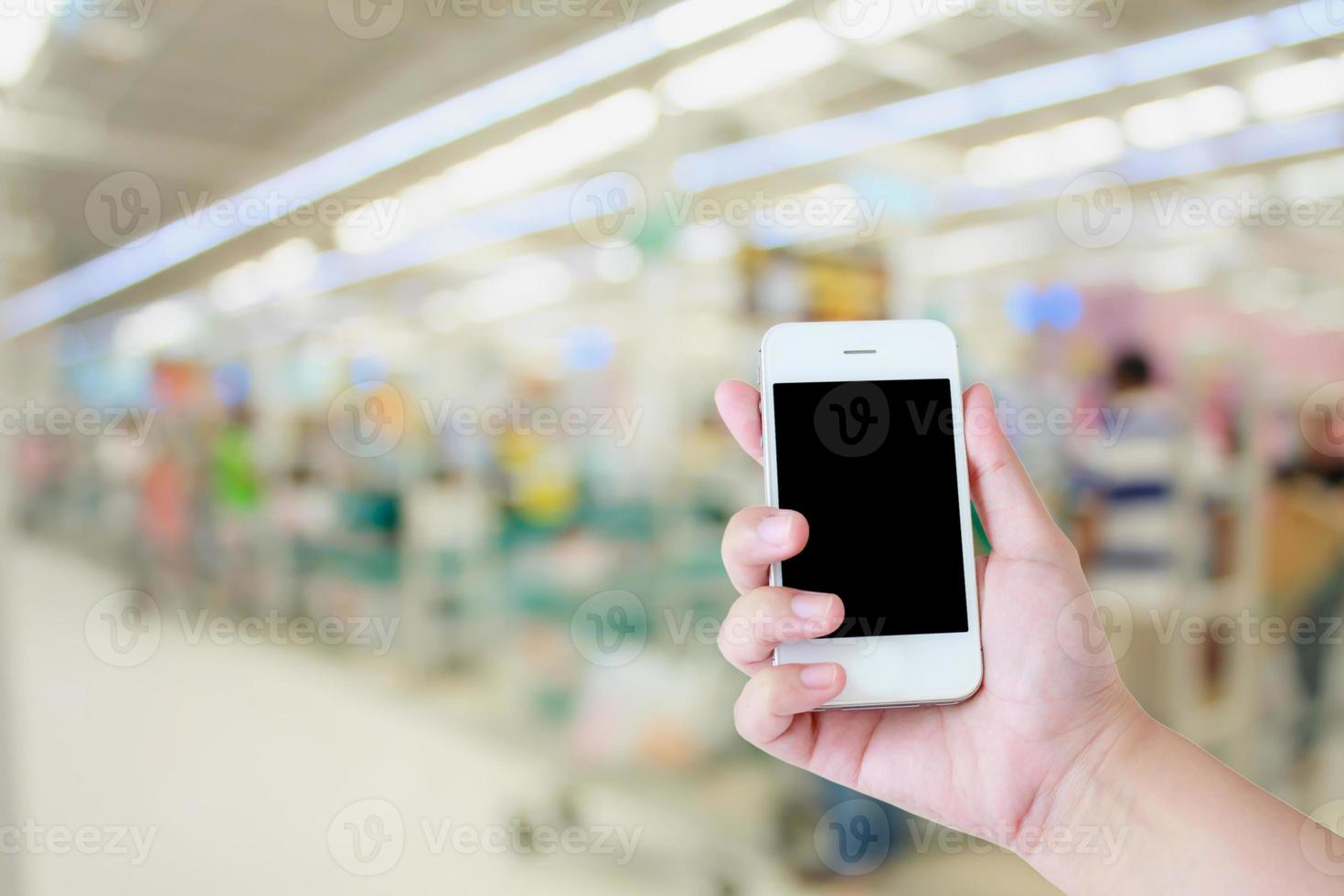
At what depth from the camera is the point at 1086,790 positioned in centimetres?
81

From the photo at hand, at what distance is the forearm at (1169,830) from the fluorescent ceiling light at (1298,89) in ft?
10.9

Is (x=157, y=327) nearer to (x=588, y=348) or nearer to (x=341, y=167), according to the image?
(x=341, y=167)

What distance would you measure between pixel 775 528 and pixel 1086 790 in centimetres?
39

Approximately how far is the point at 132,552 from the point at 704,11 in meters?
2.13

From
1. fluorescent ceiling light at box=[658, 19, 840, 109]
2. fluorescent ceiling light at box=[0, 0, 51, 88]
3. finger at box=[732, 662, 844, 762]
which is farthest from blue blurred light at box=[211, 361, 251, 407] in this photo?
finger at box=[732, 662, 844, 762]

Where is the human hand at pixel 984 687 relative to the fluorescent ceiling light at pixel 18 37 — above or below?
below

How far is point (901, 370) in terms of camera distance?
93 cm

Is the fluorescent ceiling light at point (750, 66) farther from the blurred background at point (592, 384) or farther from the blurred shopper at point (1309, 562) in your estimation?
the blurred shopper at point (1309, 562)

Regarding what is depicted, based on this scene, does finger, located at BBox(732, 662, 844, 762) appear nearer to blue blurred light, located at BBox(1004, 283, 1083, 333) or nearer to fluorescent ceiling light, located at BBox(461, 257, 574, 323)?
fluorescent ceiling light, located at BBox(461, 257, 574, 323)

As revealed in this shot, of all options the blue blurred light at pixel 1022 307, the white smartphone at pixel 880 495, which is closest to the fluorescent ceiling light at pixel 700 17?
the blue blurred light at pixel 1022 307

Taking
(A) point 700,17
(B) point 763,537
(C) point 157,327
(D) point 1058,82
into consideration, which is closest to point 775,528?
(B) point 763,537

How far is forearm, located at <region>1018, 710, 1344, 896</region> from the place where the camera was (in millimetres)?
707

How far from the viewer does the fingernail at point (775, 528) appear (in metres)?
0.79

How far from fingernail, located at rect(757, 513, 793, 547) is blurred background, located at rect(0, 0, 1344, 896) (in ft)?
5.33
